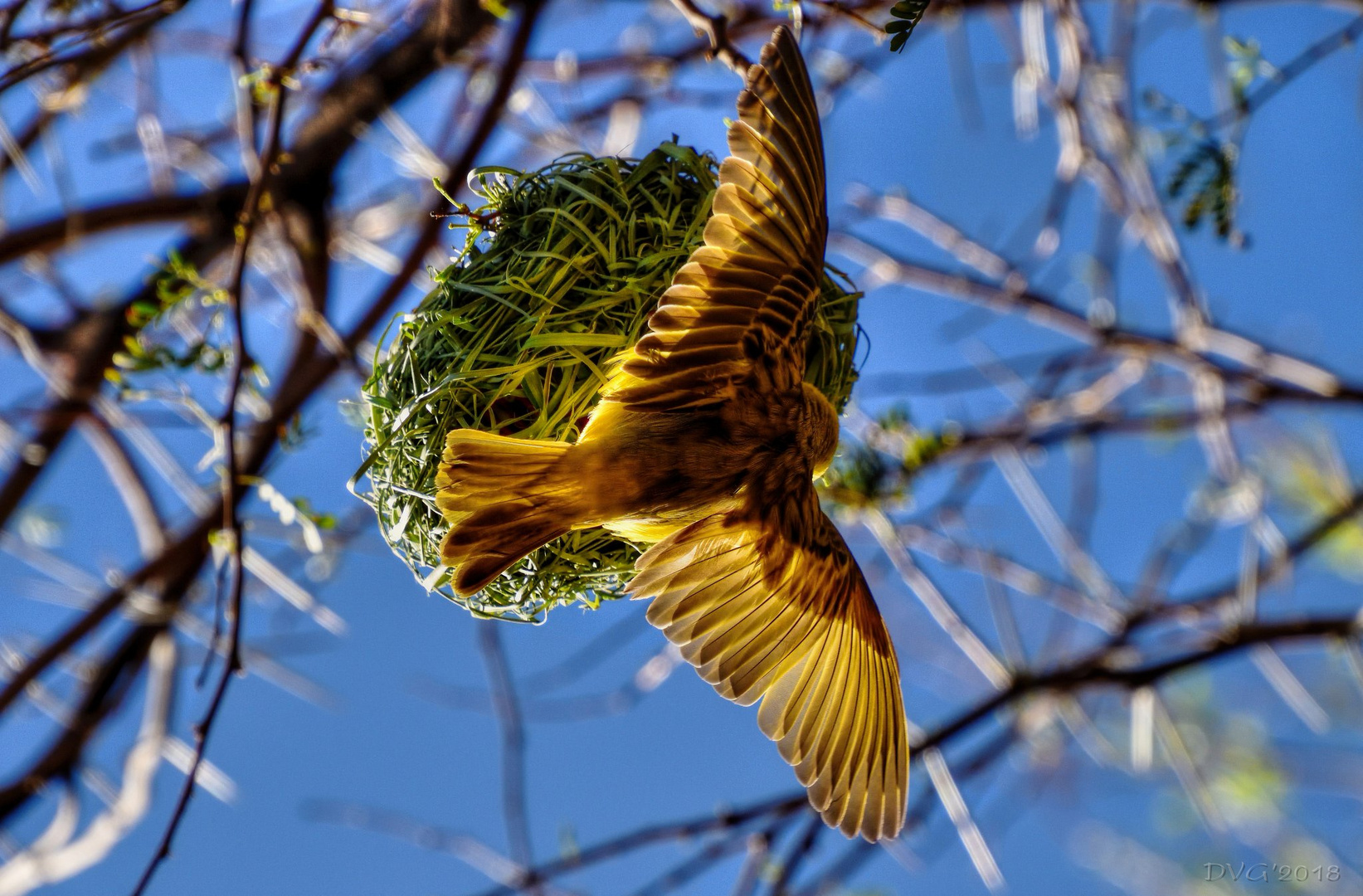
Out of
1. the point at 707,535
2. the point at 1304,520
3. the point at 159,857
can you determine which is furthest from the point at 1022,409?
the point at 159,857

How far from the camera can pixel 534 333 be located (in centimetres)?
113

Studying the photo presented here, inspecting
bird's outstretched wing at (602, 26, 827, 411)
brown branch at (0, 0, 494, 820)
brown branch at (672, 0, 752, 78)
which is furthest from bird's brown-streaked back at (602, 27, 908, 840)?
brown branch at (0, 0, 494, 820)

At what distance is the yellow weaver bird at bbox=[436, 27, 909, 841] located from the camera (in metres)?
1.03

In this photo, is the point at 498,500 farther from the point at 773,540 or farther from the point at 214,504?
the point at 214,504

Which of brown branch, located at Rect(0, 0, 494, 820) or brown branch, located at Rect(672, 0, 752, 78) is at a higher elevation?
brown branch, located at Rect(0, 0, 494, 820)

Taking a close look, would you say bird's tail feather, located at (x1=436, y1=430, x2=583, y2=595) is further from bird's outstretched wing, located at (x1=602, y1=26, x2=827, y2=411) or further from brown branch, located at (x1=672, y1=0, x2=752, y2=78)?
brown branch, located at (x1=672, y1=0, x2=752, y2=78)

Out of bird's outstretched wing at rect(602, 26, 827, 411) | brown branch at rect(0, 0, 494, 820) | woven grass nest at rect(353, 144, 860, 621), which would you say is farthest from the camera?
brown branch at rect(0, 0, 494, 820)

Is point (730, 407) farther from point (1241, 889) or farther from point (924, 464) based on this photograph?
point (1241, 889)

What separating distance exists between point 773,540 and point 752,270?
304mm

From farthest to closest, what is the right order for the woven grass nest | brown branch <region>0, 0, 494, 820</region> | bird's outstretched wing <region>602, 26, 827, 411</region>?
brown branch <region>0, 0, 494, 820</region> < the woven grass nest < bird's outstretched wing <region>602, 26, 827, 411</region>

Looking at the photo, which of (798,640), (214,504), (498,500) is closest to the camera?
(498,500)

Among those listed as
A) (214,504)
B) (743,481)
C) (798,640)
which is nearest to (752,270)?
(743,481)
